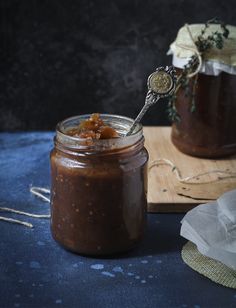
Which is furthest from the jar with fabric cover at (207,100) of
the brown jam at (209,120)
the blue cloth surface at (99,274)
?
the blue cloth surface at (99,274)

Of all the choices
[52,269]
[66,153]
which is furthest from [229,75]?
[52,269]

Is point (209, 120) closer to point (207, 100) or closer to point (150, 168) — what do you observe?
point (207, 100)

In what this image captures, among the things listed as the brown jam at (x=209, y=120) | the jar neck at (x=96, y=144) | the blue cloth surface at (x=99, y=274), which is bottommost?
the blue cloth surface at (x=99, y=274)

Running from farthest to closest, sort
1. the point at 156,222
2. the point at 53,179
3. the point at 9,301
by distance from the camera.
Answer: the point at 156,222 → the point at 53,179 → the point at 9,301

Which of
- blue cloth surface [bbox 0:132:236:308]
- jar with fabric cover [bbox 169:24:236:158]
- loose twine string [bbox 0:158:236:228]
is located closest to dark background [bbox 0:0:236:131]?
jar with fabric cover [bbox 169:24:236:158]

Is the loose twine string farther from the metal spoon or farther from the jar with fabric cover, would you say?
the metal spoon

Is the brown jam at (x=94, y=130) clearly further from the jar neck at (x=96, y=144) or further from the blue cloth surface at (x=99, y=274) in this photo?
the blue cloth surface at (x=99, y=274)

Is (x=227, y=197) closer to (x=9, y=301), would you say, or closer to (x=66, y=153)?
(x=66, y=153)
